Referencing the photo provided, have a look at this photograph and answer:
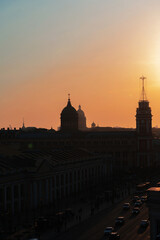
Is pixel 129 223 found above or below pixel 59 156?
below

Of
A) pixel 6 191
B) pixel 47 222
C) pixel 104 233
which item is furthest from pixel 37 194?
pixel 104 233

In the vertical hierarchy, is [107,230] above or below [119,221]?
below

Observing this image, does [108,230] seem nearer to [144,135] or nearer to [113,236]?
[113,236]

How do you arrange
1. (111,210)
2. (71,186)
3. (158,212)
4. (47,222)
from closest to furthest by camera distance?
(158,212) → (47,222) → (111,210) → (71,186)

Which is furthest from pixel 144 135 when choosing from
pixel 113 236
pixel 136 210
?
pixel 113 236

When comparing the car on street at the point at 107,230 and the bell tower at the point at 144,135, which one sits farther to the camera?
the bell tower at the point at 144,135

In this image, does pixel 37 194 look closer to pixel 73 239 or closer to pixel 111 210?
pixel 111 210

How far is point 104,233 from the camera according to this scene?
235 feet

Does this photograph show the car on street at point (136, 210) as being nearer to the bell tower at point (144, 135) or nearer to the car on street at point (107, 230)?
the car on street at point (107, 230)

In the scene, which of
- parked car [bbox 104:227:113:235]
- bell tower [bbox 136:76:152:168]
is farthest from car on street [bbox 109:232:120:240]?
bell tower [bbox 136:76:152:168]

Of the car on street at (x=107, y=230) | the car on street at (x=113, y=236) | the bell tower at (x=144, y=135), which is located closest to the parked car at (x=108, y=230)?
the car on street at (x=107, y=230)

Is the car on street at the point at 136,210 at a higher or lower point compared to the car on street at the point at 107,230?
higher

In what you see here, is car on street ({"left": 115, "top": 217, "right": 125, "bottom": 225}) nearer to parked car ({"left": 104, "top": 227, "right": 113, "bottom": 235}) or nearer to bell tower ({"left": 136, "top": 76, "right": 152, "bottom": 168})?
parked car ({"left": 104, "top": 227, "right": 113, "bottom": 235})

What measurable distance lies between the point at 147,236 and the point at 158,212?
1040 cm
